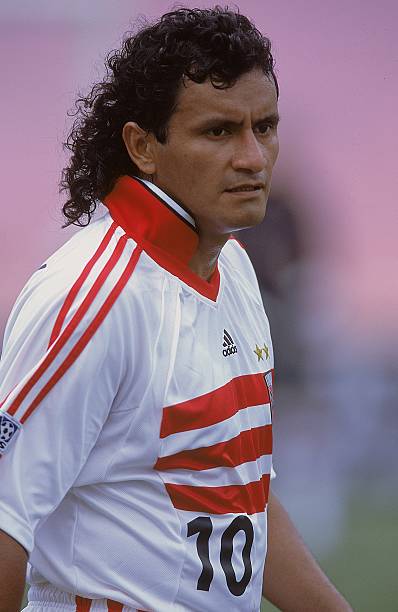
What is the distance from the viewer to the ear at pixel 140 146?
2.16 metres

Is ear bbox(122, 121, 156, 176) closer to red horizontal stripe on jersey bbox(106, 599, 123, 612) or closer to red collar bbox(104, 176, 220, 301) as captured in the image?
red collar bbox(104, 176, 220, 301)

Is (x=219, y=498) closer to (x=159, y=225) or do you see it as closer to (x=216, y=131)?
(x=159, y=225)

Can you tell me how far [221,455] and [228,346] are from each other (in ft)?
0.70

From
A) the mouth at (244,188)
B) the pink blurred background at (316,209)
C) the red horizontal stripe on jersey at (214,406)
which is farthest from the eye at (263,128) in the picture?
the pink blurred background at (316,209)

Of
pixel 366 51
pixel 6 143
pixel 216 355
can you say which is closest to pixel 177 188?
pixel 216 355

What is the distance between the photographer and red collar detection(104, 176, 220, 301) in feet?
6.77

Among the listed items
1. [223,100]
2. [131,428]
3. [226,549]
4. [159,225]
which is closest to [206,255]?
[159,225]

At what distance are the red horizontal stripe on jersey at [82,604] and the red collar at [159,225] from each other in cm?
54

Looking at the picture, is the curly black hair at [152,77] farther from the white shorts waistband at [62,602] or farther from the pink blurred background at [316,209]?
the pink blurred background at [316,209]

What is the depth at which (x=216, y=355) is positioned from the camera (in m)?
2.11

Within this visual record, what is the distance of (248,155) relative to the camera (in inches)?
81.4

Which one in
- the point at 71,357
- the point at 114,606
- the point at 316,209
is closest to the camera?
the point at 71,357

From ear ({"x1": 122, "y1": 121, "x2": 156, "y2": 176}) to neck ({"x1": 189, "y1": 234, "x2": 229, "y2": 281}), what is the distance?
0.49 ft

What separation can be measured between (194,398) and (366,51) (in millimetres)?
2996
